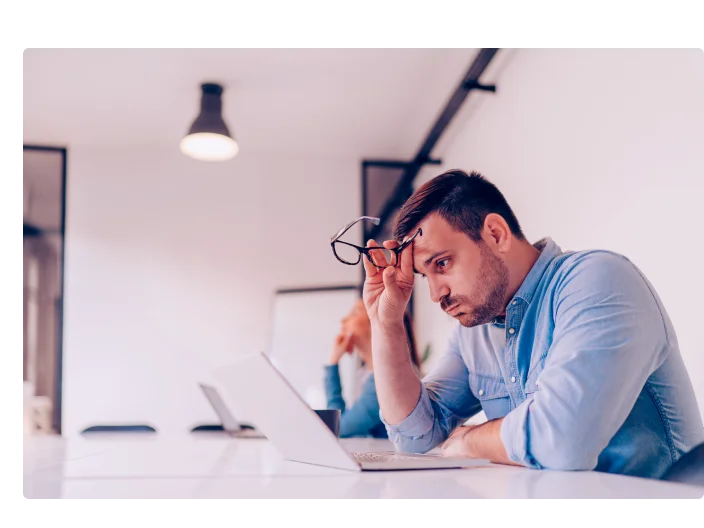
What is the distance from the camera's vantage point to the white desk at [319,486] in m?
0.77

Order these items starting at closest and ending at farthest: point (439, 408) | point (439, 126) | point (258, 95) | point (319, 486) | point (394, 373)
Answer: point (319, 486) → point (394, 373) → point (439, 408) → point (439, 126) → point (258, 95)

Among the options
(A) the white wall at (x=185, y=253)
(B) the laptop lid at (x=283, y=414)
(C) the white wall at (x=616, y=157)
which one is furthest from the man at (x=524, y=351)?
(A) the white wall at (x=185, y=253)

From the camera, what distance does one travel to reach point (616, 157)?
2277 millimetres

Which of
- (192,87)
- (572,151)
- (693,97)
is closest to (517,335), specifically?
(693,97)

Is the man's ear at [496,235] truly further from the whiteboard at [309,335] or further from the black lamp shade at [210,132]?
the whiteboard at [309,335]

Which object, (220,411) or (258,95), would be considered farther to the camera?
(258,95)

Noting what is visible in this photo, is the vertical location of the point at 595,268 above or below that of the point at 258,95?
below

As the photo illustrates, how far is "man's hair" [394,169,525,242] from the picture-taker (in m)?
1.46

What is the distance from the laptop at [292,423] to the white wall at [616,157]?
3.84ft

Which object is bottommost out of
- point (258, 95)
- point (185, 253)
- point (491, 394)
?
point (491, 394)

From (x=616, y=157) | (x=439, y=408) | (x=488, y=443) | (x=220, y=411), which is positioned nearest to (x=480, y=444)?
(x=488, y=443)

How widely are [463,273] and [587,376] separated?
0.45 m

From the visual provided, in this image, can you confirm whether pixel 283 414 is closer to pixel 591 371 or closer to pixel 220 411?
pixel 591 371
